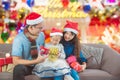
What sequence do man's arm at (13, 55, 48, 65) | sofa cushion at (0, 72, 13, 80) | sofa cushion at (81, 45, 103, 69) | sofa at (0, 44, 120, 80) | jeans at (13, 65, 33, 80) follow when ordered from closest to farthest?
1. jeans at (13, 65, 33, 80)
2. man's arm at (13, 55, 48, 65)
3. sofa cushion at (0, 72, 13, 80)
4. sofa at (0, 44, 120, 80)
5. sofa cushion at (81, 45, 103, 69)

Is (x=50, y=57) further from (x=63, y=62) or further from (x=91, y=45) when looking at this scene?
(x=91, y=45)

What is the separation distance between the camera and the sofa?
4.21m

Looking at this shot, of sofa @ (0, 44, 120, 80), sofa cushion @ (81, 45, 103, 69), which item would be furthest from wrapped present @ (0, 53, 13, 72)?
sofa cushion @ (81, 45, 103, 69)

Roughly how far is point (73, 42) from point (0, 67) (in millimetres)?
996

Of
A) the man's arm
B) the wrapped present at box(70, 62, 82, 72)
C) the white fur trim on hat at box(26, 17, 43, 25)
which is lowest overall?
the wrapped present at box(70, 62, 82, 72)

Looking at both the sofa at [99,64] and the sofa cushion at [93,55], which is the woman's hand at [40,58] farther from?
the sofa cushion at [93,55]

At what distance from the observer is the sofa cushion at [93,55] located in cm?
457

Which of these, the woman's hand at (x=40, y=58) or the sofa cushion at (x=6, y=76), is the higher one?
the woman's hand at (x=40, y=58)

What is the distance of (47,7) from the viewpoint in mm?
5609

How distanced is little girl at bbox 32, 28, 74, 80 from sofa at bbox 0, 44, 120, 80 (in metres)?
0.30

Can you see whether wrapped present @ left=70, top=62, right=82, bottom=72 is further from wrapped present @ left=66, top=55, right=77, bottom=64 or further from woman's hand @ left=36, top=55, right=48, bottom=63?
woman's hand @ left=36, top=55, right=48, bottom=63

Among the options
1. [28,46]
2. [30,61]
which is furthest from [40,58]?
[28,46]

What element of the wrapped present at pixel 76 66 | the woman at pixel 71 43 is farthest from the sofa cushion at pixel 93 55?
the wrapped present at pixel 76 66

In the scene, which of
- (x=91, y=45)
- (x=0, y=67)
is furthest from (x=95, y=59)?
(x=0, y=67)
